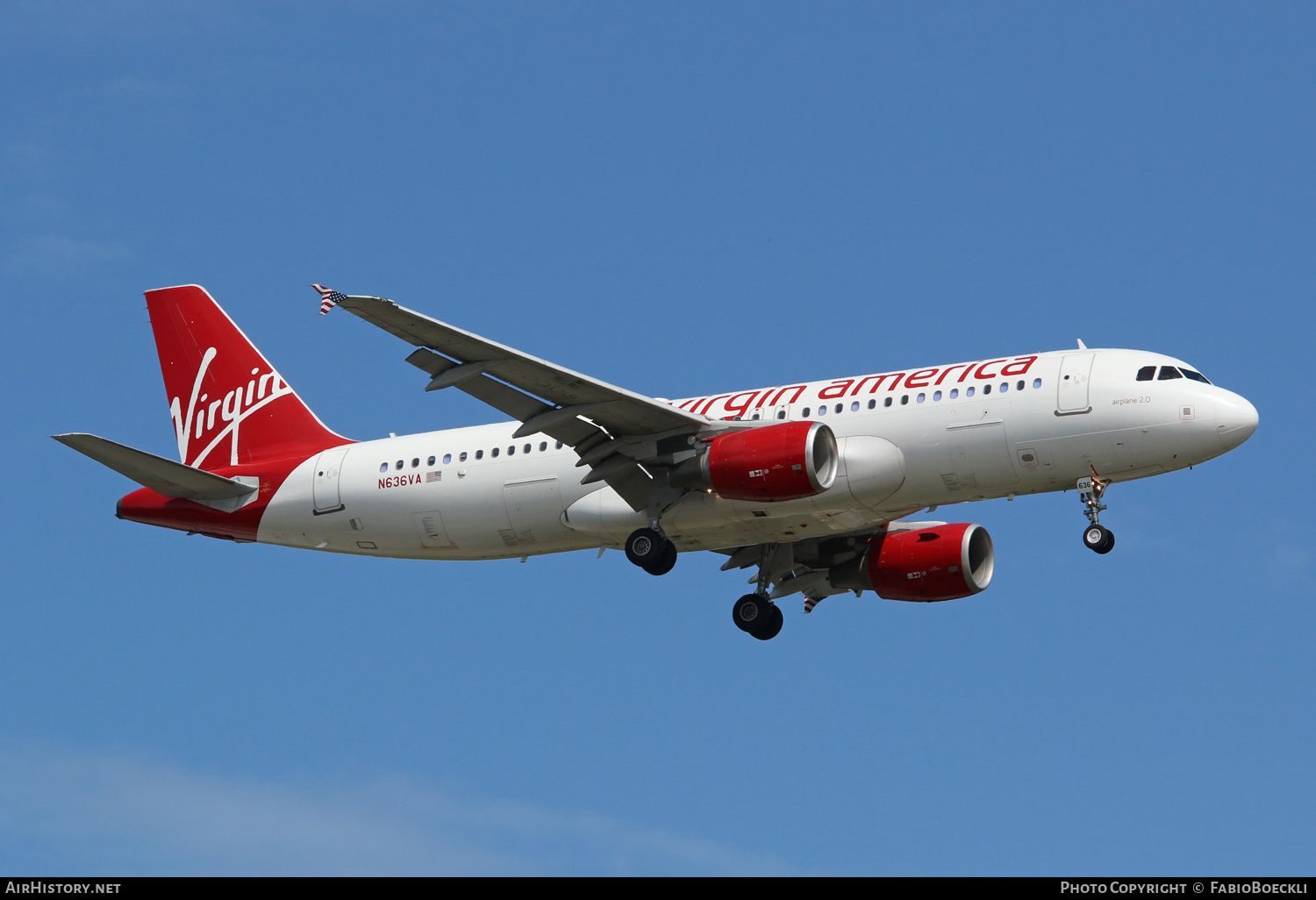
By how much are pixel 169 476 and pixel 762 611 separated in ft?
46.7

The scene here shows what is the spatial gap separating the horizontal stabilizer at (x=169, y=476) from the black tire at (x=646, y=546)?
Result: 991 cm

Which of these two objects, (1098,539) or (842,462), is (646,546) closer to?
(842,462)

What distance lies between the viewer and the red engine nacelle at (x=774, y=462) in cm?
3347

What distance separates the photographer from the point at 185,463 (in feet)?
139

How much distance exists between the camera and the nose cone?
3319 centimetres

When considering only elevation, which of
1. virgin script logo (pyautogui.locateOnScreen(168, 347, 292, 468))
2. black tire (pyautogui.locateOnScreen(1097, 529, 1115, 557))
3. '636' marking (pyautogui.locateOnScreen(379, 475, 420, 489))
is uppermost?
virgin script logo (pyautogui.locateOnScreen(168, 347, 292, 468))

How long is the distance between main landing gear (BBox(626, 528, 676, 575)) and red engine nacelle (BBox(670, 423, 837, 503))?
1.85m

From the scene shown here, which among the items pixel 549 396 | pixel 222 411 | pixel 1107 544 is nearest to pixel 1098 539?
pixel 1107 544

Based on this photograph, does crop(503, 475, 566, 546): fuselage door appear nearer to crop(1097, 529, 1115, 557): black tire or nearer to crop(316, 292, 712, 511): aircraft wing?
crop(316, 292, 712, 511): aircraft wing

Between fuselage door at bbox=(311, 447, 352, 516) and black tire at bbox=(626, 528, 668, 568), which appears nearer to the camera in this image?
black tire at bbox=(626, 528, 668, 568)

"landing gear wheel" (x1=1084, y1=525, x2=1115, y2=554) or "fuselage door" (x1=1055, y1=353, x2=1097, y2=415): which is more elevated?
"fuselage door" (x1=1055, y1=353, x2=1097, y2=415)

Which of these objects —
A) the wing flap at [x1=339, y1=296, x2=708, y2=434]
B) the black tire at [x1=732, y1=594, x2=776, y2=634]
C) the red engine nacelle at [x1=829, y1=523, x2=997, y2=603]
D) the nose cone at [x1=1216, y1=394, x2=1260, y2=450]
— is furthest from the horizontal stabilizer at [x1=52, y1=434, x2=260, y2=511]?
the nose cone at [x1=1216, y1=394, x2=1260, y2=450]

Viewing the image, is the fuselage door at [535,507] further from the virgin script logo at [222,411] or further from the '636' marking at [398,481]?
the virgin script logo at [222,411]
